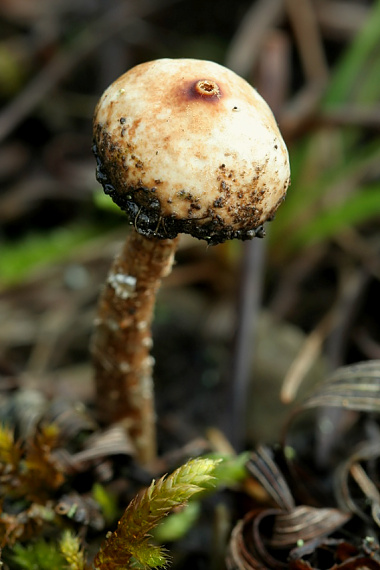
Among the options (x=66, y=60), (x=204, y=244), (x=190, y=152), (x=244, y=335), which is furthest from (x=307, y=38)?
(x=190, y=152)

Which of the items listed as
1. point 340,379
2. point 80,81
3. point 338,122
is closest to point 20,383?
point 340,379

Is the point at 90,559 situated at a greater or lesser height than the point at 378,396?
lesser

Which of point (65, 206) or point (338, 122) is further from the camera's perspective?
point (65, 206)

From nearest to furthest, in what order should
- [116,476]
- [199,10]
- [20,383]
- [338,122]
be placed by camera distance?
[116,476] → [20,383] → [338,122] → [199,10]

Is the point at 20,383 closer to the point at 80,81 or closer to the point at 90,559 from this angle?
the point at 90,559

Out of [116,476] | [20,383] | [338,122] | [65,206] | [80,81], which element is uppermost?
[80,81]

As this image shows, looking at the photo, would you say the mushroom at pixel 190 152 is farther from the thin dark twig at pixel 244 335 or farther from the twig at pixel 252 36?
the twig at pixel 252 36

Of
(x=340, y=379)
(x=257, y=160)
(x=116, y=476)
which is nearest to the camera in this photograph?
(x=257, y=160)
